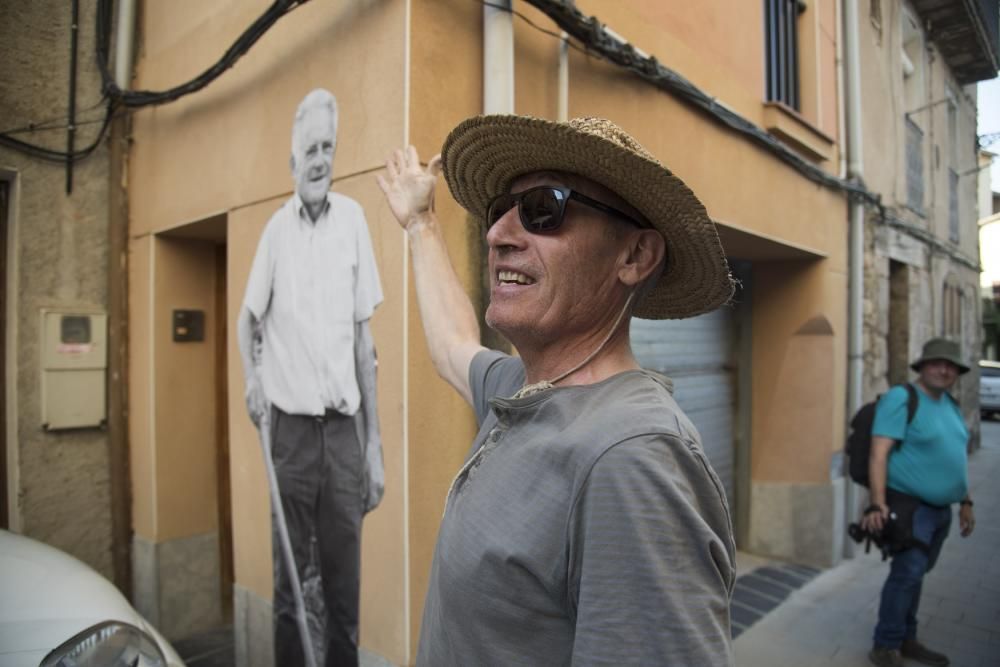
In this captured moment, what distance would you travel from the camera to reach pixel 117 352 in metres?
4.23

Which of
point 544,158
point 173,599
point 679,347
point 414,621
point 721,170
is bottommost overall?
point 173,599

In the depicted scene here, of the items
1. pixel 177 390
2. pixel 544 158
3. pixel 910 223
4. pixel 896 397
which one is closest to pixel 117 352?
pixel 177 390

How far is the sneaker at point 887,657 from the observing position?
3924 mm

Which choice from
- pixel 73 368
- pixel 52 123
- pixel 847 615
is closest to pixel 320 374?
pixel 73 368

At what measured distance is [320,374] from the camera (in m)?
2.94

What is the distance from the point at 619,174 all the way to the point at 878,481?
3611 millimetres

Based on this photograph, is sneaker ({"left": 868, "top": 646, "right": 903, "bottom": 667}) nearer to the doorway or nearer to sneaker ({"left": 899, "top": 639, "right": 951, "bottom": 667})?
sneaker ({"left": 899, "top": 639, "right": 951, "bottom": 667})

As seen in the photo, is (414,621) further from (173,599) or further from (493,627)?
(173,599)

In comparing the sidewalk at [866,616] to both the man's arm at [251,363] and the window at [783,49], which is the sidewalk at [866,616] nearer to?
the man's arm at [251,363]

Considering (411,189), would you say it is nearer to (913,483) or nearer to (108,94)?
(108,94)

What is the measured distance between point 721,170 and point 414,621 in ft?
11.1

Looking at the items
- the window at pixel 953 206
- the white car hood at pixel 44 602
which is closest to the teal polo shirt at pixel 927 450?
the white car hood at pixel 44 602

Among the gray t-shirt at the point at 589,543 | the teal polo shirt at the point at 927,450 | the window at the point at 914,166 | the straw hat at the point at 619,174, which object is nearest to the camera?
the gray t-shirt at the point at 589,543

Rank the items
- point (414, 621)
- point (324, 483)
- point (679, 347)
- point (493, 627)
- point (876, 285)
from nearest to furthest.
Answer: point (493, 627) → point (414, 621) → point (324, 483) → point (679, 347) → point (876, 285)
